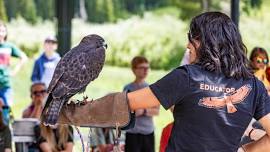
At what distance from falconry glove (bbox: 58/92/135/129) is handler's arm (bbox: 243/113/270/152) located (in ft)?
1.69

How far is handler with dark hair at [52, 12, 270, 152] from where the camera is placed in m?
2.48

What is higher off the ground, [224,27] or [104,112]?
[224,27]

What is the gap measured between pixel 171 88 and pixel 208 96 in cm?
15

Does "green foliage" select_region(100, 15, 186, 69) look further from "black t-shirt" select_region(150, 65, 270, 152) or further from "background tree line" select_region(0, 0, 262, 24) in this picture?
"black t-shirt" select_region(150, 65, 270, 152)

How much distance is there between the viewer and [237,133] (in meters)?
2.56

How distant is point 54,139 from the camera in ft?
20.3

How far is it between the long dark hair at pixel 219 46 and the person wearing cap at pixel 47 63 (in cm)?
536

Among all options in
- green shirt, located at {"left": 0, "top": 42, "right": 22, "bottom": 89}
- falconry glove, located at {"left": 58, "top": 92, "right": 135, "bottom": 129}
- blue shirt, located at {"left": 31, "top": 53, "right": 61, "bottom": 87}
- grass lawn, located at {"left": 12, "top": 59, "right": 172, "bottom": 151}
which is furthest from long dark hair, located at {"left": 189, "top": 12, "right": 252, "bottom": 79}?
grass lawn, located at {"left": 12, "top": 59, "right": 172, "bottom": 151}

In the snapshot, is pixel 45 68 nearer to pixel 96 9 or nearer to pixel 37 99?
pixel 37 99

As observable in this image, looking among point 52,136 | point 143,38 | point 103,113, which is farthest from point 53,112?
point 143,38

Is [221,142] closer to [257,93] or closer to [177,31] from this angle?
[257,93]

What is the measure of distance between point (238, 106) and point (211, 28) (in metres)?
0.32

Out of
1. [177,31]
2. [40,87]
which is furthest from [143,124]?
[177,31]

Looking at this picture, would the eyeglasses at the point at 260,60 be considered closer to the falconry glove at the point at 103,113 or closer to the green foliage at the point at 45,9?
the falconry glove at the point at 103,113
